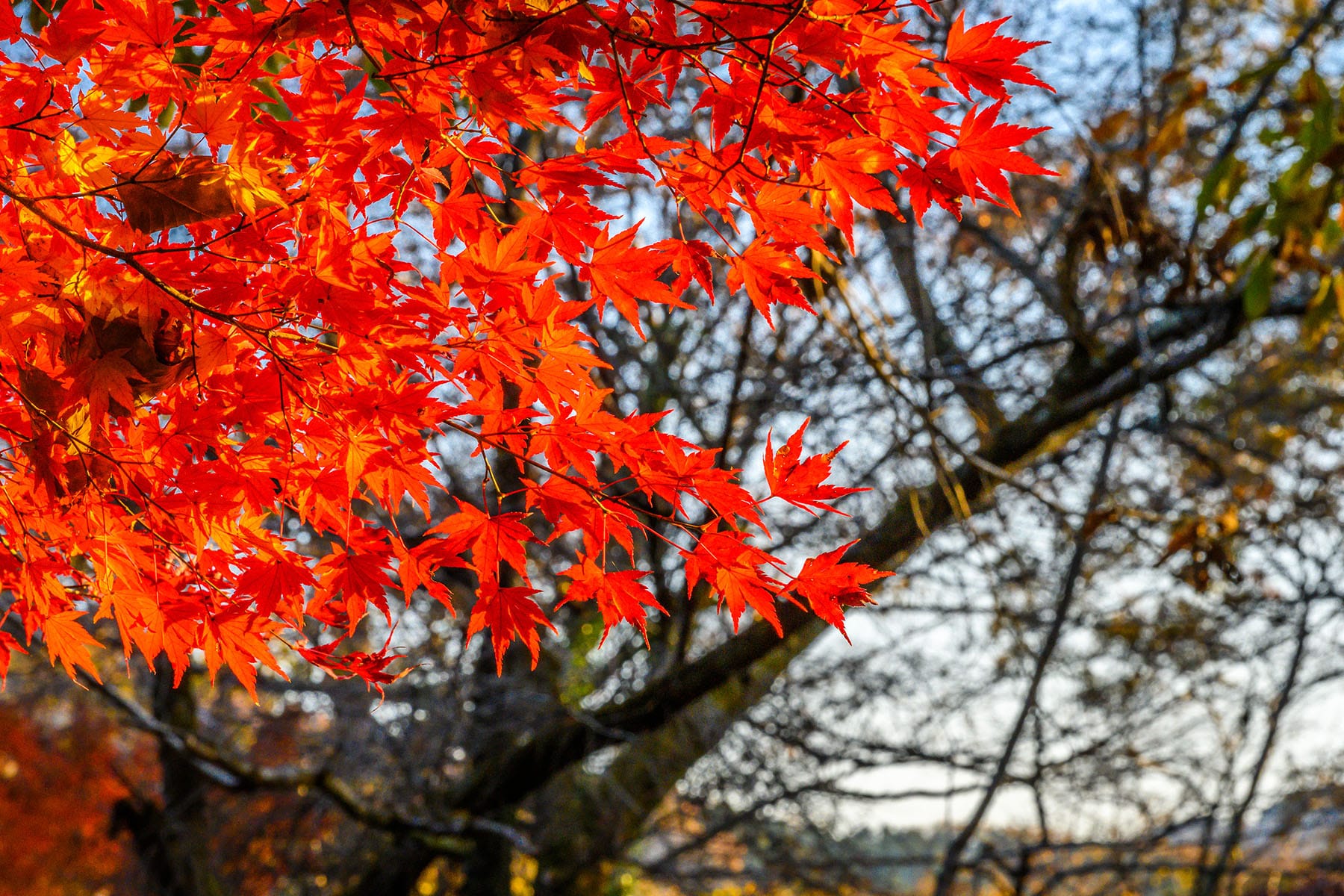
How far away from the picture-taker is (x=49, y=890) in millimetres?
9680

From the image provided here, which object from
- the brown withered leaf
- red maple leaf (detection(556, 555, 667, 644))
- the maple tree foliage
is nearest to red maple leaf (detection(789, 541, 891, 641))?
the maple tree foliage

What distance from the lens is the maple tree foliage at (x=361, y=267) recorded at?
1018 mm

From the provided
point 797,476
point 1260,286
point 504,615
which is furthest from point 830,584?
point 1260,286

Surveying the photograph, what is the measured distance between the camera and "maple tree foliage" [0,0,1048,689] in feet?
3.34

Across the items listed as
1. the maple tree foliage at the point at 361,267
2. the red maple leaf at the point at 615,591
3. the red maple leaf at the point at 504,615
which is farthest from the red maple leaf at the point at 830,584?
the red maple leaf at the point at 504,615

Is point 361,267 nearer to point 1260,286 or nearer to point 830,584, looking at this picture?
point 830,584

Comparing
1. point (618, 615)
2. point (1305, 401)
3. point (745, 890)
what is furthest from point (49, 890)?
point (1305, 401)

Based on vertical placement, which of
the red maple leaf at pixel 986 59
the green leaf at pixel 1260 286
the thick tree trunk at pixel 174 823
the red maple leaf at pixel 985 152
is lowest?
the thick tree trunk at pixel 174 823

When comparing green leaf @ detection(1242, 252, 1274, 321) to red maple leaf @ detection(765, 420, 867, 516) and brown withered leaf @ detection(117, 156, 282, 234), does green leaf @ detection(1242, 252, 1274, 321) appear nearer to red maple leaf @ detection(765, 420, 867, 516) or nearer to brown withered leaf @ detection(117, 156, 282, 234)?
red maple leaf @ detection(765, 420, 867, 516)

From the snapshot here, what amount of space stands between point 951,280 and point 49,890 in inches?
418

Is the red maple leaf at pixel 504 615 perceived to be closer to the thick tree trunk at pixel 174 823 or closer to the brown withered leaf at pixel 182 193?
the brown withered leaf at pixel 182 193

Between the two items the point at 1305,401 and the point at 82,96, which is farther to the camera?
the point at 1305,401

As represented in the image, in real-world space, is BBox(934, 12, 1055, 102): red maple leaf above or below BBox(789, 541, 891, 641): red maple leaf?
above

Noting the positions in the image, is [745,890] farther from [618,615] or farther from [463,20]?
[463,20]
